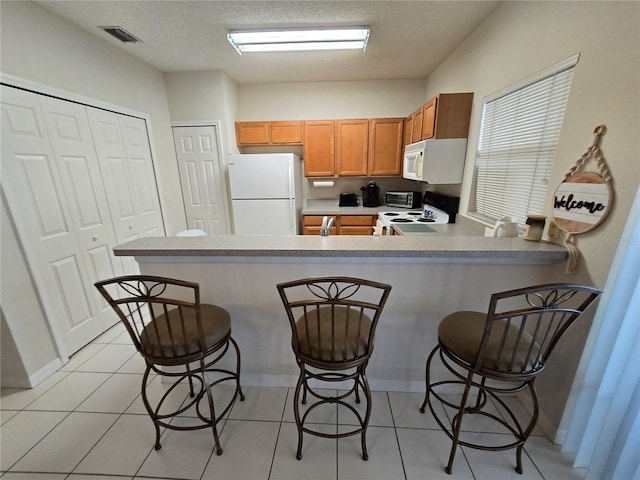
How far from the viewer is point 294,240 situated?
1.53m

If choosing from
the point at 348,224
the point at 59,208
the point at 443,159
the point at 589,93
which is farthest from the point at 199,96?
the point at 589,93

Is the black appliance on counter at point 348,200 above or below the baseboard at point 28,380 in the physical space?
above

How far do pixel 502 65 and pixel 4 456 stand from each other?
4038 millimetres

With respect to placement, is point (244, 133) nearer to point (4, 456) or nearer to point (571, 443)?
point (4, 456)

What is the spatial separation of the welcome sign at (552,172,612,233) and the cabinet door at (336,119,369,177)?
275 cm

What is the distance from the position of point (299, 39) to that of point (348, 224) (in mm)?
2241

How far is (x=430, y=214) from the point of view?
297cm

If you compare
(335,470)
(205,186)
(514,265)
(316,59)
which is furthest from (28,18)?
(514,265)

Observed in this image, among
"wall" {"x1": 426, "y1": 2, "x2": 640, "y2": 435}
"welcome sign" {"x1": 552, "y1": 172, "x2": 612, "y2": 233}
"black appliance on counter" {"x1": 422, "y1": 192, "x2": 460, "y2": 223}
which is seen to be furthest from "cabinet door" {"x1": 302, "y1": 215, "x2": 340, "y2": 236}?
"welcome sign" {"x1": 552, "y1": 172, "x2": 612, "y2": 233}

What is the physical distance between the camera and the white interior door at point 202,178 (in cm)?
348

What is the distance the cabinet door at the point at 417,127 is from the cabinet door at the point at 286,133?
5.30 ft

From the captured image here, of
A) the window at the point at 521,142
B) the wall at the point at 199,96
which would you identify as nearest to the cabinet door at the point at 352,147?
the wall at the point at 199,96

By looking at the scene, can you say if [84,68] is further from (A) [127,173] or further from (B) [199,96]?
(B) [199,96]

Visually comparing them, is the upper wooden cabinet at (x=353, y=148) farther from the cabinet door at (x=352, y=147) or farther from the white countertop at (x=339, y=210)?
the white countertop at (x=339, y=210)
